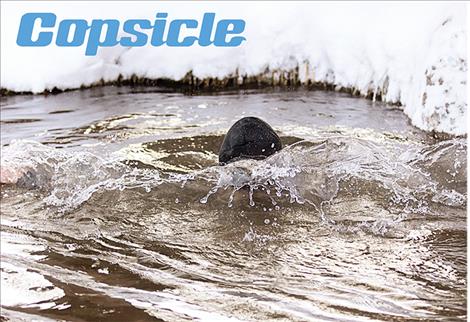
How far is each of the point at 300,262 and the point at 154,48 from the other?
5.19 m

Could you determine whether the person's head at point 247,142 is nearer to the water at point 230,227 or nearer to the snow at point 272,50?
the water at point 230,227

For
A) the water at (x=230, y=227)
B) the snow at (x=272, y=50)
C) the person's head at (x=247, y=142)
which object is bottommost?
the water at (x=230, y=227)

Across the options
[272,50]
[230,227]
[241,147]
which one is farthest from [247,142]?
[272,50]

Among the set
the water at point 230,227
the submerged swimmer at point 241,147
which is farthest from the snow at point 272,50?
the submerged swimmer at point 241,147

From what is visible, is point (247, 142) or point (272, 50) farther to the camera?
point (272, 50)

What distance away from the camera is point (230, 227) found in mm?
3275

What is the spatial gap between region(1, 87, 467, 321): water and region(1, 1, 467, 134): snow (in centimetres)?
142

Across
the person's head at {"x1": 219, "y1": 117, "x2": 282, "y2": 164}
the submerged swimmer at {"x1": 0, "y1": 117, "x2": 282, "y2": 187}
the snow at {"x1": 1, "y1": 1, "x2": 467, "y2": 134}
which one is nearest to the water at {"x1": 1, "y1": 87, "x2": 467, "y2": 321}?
the submerged swimmer at {"x1": 0, "y1": 117, "x2": 282, "y2": 187}

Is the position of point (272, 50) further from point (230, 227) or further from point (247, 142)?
point (230, 227)

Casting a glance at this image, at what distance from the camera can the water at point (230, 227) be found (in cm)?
247

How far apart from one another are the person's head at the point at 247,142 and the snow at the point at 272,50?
2.27m

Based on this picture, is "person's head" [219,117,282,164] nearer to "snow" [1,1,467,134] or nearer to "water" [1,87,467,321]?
"water" [1,87,467,321]

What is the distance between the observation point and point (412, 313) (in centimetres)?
236

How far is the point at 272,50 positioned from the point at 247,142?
3.52 meters
